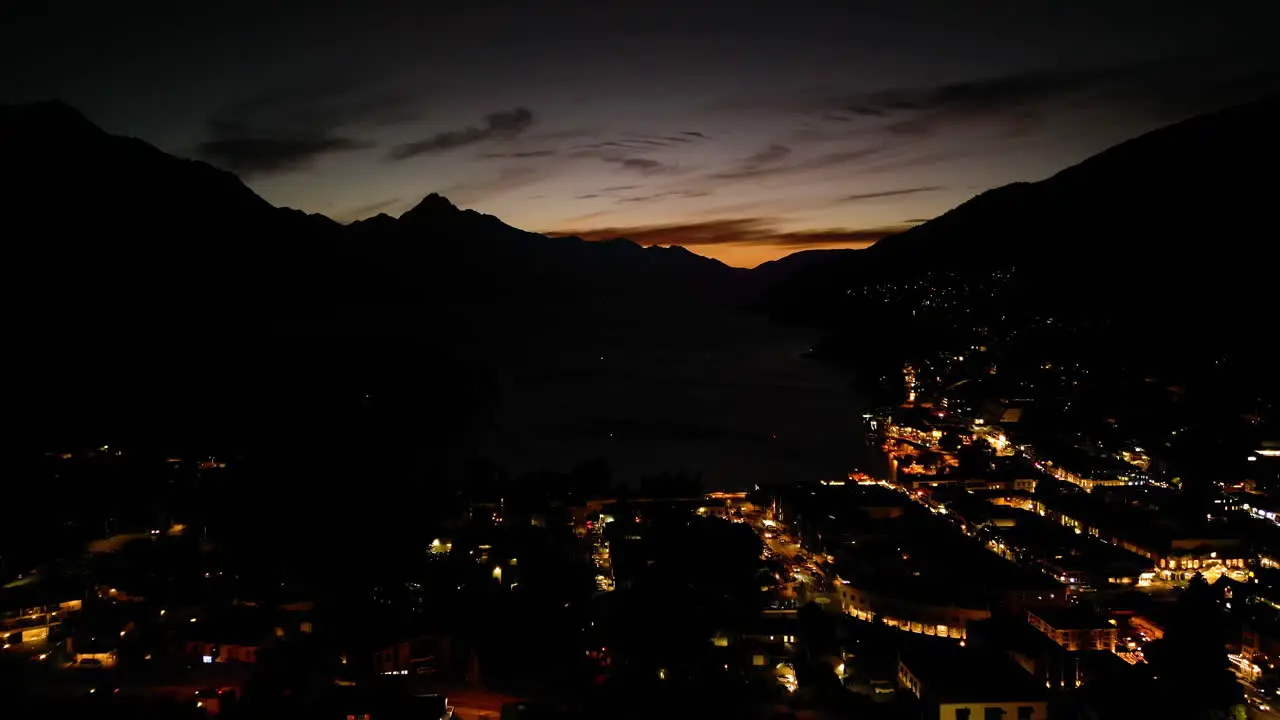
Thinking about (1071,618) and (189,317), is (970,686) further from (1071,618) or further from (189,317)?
(189,317)

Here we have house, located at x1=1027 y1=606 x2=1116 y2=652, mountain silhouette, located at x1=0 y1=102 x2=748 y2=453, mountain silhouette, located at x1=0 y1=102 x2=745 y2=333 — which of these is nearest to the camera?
house, located at x1=1027 y1=606 x2=1116 y2=652

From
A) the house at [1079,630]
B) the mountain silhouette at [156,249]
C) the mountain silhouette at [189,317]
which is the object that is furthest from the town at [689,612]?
the mountain silhouette at [156,249]

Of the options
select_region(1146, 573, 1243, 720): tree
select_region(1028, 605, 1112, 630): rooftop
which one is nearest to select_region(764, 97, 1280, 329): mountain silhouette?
select_region(1028, 605, 1112, 630): rooftop

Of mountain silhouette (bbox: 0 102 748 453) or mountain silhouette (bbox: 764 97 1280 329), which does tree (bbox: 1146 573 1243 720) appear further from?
mountain silhouette (bbox: 764 97 1280 329)

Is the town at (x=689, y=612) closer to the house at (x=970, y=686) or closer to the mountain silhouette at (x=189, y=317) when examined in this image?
the house at (x=970, y=686)

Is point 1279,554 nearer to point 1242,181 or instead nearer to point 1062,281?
point 1062,281

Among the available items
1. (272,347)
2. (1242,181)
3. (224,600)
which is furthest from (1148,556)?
(1242,181)
